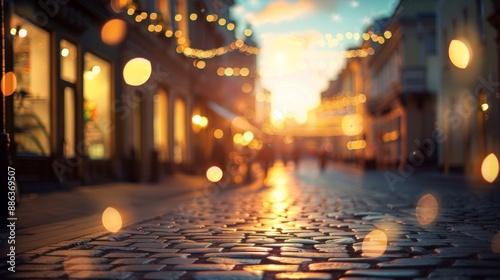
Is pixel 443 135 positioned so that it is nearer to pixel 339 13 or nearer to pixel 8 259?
pixel 339 13

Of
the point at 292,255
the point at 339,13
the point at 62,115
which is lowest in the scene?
the point at 292,255

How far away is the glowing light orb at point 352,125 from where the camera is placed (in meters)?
69.3

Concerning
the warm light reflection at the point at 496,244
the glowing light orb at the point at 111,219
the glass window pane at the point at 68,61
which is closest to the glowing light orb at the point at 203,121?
the glass window pane at the point at 68,61

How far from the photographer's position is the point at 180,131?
30.6 meters

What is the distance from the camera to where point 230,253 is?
639cm

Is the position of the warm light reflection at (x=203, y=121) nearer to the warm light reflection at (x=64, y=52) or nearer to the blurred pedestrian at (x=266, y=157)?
the blurred pedestrian at (x=266, y=157)

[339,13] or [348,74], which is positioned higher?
[348,74]

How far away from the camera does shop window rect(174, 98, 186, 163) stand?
2975cm

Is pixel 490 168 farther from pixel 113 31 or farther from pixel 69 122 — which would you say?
pixel 69 122

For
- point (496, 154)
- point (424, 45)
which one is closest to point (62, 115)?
point (496, 154)

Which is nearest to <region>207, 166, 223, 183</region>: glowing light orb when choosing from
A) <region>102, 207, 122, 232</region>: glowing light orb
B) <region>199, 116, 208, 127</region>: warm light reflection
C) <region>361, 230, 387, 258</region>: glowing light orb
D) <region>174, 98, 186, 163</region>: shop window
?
<region>174, 98, 186, 163</region>: shop window

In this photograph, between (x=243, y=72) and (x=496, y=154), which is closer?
(x=496, y=154)

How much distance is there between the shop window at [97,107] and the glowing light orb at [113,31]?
2.22 ft

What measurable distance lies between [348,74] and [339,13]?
70305mm
